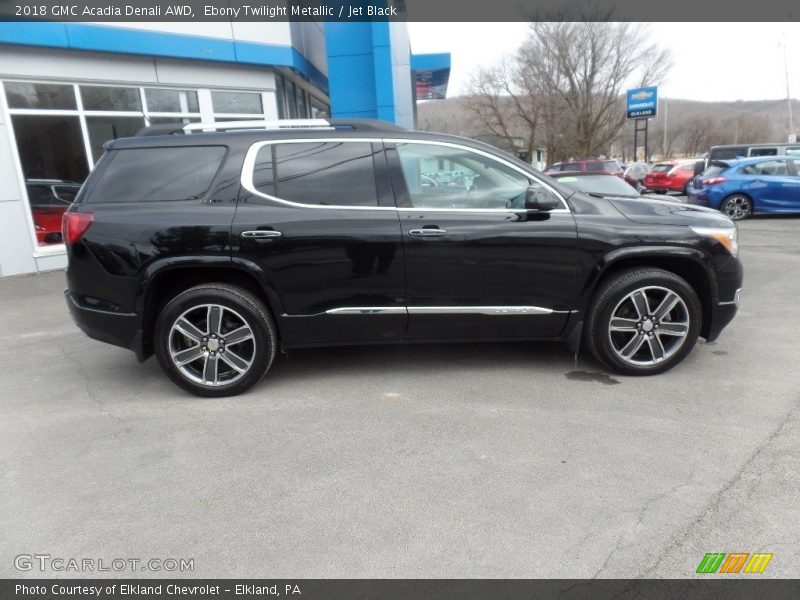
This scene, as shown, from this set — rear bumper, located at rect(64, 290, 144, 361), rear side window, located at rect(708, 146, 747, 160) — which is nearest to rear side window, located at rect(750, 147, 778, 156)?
rear side window, located at rect(708, 146, 747, 160)

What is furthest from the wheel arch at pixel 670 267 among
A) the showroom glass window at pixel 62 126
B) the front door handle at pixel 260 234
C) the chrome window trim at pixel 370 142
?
the showroom glass window at pixel 62 126

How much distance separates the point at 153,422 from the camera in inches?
145

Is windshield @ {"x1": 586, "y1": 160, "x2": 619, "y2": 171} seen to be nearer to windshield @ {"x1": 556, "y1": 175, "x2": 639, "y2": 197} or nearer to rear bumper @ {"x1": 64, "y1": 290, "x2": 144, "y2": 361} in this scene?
windshield @ {"x1": 556, "y1": 175, "x2": 639, "y2": 197}

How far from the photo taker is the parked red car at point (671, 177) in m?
20.5

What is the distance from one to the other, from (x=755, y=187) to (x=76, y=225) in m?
14.1

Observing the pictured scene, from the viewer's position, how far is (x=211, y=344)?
395cm

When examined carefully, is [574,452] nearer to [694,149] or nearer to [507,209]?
[507,209]

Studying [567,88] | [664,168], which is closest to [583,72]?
[567,88]

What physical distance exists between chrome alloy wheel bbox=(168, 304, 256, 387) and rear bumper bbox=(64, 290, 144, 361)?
27 cm

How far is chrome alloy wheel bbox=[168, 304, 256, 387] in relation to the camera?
393 cm

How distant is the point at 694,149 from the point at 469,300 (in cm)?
9624

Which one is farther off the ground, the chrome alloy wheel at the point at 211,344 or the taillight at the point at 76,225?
the taillight at the point at 76,225

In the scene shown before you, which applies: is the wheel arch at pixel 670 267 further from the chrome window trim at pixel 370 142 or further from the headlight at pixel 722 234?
the chrome window trim at pixel 370 142

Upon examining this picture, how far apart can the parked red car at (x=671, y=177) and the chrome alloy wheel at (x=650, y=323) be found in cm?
1867
